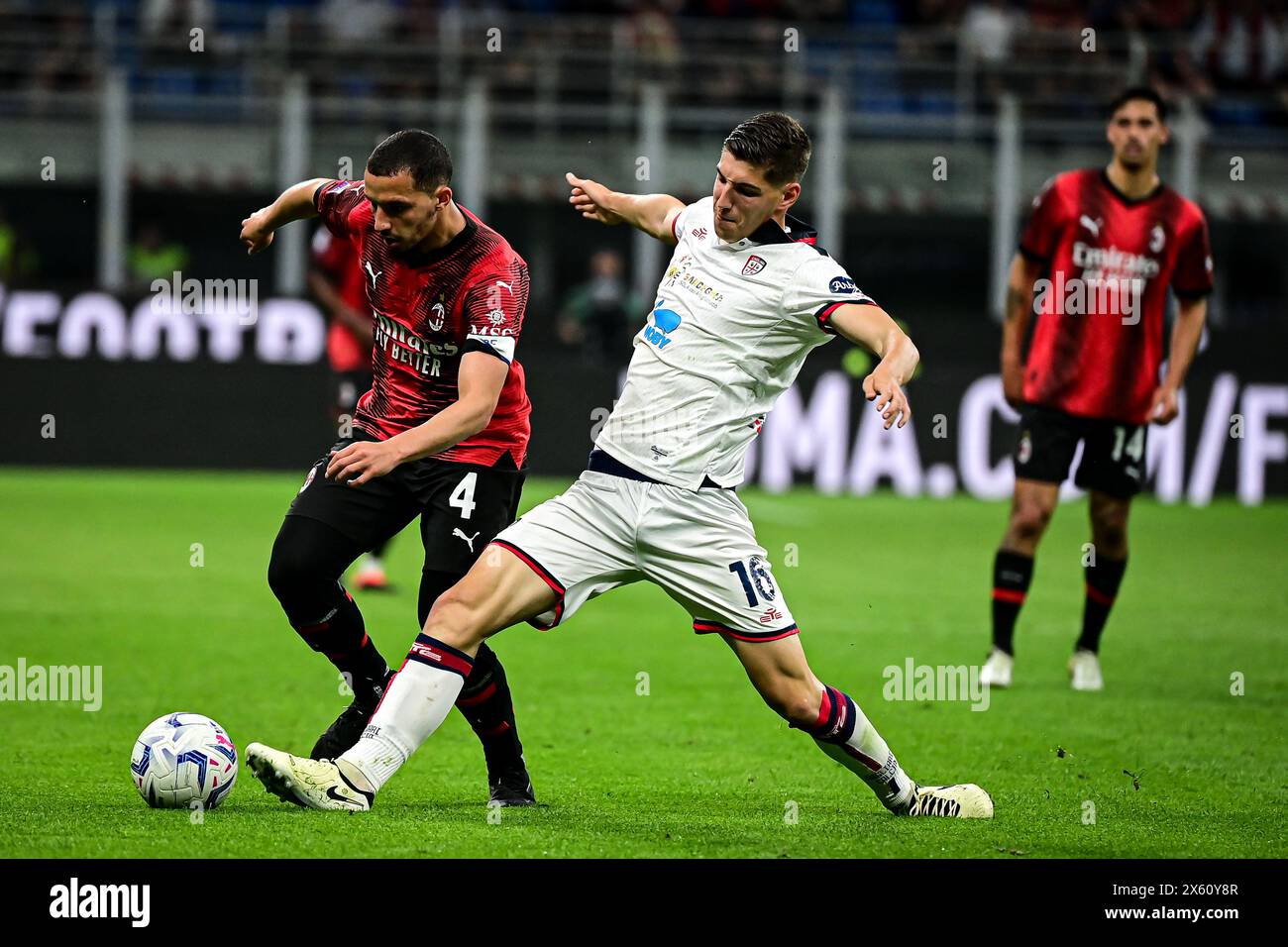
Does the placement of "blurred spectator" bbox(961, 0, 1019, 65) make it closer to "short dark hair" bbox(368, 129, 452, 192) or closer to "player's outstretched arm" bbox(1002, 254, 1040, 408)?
"player's outstretched arm" bbox(1002, 254, 1040, 408)

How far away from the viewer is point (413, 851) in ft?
15.8

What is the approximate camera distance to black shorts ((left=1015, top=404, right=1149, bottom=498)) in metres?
8.59

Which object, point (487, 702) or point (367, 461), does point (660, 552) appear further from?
point (367, 461)

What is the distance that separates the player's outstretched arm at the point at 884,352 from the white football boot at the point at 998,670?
145 inches

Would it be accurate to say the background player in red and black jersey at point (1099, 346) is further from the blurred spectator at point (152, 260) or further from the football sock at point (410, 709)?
the blurred spectator at point (152, 260)

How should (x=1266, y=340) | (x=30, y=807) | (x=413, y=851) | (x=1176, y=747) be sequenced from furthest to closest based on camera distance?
1. (x=1266, y=340)
2. (x=1176, y=747)
3. (x=30, y=807)
4. (x=413, y=851)

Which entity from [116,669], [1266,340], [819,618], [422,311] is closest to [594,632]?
[819,618]

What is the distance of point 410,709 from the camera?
17.2 ft

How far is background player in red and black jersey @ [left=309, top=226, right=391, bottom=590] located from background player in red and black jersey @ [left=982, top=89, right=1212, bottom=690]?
4170 mm

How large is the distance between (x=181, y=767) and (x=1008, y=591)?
4456 millimetres

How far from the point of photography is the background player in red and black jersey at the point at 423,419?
557 centimetres

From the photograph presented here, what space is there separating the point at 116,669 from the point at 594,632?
110 inches

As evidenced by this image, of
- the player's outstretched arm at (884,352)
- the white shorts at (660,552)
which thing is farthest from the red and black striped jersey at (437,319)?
the player's outstretched arm at (884,352)

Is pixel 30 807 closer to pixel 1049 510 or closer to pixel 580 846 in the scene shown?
pixel 580 846
